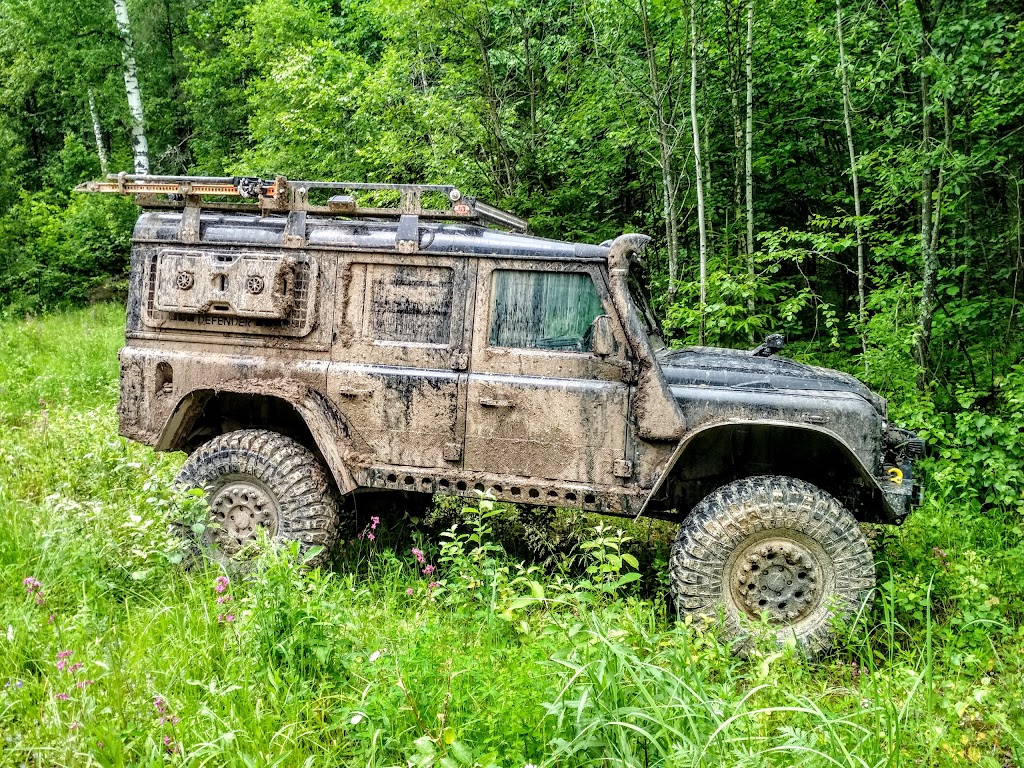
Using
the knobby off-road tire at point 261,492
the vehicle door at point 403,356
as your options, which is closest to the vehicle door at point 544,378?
the vehicle door at point 403,356

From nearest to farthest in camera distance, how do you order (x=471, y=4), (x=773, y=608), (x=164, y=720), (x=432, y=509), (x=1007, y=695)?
(x=164, y=720) → (x=1007, y=695) → (x=773, y=608) → (x=432, y=509) → (x=471, y=4)

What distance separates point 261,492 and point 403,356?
1.20 meters

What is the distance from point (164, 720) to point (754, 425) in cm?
309

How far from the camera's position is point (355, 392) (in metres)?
4.20

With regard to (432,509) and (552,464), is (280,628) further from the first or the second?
(432,509)

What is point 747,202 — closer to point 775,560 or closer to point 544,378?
point 544,378

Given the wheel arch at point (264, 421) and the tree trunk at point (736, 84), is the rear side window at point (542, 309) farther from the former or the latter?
the tree trunk at point (736, 84)

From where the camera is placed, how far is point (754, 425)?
12.8 feet

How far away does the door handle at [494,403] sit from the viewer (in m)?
4.02

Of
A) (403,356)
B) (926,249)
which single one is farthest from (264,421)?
(926,249)

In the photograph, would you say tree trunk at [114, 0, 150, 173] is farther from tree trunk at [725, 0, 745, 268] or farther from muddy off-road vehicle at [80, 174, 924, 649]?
tree trunk at [725, 0, 745, 268]

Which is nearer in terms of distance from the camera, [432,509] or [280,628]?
[280,628]

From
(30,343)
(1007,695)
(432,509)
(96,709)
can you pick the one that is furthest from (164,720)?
(30,343)

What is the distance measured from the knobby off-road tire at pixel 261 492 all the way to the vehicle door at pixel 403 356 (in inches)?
15.7
